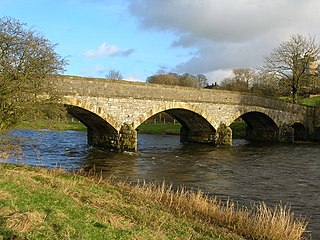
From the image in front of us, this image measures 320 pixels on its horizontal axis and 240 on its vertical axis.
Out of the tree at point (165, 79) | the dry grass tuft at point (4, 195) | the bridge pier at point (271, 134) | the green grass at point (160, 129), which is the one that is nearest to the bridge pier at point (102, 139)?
the dry grass tuft at point (4, 195)

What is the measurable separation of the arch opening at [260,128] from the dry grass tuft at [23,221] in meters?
33.8

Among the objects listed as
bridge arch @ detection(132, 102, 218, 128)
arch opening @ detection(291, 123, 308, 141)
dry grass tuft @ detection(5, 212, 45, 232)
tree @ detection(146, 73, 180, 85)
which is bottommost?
dry grass tuft @ detection(5, 212, 45, 232)

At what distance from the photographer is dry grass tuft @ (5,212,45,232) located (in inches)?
221

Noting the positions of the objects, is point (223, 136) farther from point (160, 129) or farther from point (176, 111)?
point (160, 129)

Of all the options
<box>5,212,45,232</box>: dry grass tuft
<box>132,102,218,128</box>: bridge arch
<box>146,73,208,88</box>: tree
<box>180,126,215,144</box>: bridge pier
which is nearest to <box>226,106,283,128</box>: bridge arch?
<box>180,126,215,144</box>: bridge pier

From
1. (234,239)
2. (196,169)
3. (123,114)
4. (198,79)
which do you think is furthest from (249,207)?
(198,79)

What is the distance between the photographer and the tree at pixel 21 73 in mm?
12461

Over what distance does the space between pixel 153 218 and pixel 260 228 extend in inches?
91.9

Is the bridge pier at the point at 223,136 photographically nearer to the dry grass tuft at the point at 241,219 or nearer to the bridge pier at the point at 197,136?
the bridge pier at the point at 197,136

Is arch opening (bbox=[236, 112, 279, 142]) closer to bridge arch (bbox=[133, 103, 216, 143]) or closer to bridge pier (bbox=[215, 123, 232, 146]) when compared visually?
bridge arch (bbox=[133, 103, 216, 143])

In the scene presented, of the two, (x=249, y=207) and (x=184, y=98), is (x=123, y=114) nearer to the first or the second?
(x=184, y=98)

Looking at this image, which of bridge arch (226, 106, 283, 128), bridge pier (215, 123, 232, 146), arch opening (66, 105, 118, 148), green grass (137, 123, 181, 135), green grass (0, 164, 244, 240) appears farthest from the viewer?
green grass (137, 123, 181, 135)

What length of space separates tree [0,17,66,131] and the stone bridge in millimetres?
8636

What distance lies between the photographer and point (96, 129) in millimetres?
28406
